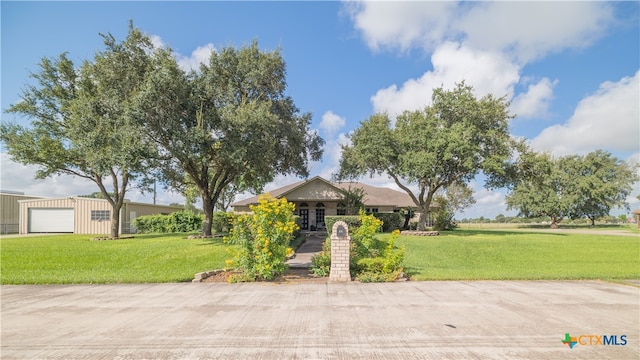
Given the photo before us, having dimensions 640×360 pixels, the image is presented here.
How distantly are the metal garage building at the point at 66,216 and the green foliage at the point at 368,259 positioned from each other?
93.9 ft

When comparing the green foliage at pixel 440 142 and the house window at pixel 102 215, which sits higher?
the green foliage at pixel 440 142

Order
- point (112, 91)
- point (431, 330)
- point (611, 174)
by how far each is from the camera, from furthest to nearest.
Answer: point (611, 174) < point (112, 91) < point (431, 330)

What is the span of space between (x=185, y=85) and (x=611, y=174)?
199ft

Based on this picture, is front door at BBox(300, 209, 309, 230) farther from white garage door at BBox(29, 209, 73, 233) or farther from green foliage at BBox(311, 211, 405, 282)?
white garage door at BBox(29, 209, 73, 233)

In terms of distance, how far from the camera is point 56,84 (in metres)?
23.4

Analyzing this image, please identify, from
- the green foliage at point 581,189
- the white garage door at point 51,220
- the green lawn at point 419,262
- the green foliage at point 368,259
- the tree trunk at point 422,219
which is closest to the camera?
the green foliage at point 368,259

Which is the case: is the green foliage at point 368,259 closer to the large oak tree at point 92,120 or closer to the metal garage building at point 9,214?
the large oak tree at point 92,120

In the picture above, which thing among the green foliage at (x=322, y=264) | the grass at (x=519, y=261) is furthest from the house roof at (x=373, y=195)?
the green foliage at (x=322, y=264)

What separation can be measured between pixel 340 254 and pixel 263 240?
2149 millimetres

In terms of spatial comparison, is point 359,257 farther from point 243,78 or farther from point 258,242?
point 243,78

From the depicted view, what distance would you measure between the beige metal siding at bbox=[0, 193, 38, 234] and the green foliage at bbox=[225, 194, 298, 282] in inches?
1442

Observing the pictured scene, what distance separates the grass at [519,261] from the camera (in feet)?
33.4

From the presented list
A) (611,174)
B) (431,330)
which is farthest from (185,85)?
(611,174)

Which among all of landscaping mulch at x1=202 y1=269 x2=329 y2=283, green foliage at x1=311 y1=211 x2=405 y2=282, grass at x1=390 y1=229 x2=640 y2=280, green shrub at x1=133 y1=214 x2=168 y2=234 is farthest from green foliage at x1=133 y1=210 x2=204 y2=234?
green foliage at x1=311 y1=211 x2=405 y2=282
